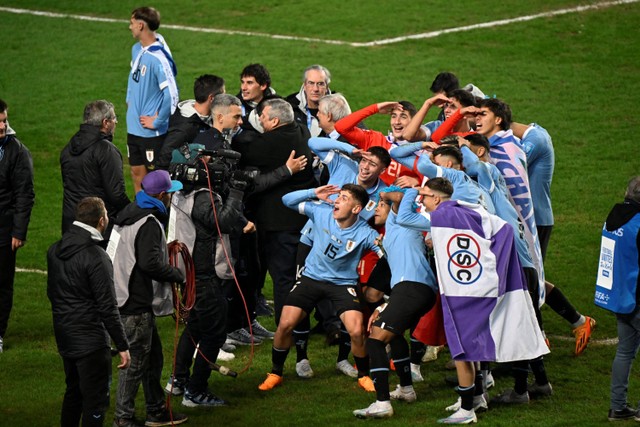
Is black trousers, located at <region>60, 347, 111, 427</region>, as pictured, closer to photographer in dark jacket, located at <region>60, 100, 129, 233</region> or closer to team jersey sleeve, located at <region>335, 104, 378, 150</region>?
photographer in dark jacket, located at <region>60, 100, 129, 233</region>

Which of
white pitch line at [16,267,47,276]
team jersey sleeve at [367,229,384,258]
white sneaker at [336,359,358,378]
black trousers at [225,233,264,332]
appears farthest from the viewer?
white pitch line at [16,267,47,276]

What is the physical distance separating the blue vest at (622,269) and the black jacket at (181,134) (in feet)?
13.6

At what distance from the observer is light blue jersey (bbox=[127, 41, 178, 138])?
1372 cm

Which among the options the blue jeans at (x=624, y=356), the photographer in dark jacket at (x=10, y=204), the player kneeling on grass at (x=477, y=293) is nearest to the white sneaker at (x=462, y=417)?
the player kneeling on grass at (x=477, y=293)

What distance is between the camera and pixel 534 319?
908 cm

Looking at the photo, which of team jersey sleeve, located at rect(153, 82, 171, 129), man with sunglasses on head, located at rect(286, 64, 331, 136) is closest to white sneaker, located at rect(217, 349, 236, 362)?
man with sunglasses on head, located at rect(286, 64, 331, 136)

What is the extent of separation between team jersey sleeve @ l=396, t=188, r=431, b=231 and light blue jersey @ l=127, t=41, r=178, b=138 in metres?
5.10

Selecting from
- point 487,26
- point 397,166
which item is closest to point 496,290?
point 397,166

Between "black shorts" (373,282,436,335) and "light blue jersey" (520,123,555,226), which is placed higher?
"light blue jersey" (520,123,555,226)

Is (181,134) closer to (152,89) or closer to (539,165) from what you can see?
(152,89)

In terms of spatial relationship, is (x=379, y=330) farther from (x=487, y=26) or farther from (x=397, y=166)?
(x=487, y=26)

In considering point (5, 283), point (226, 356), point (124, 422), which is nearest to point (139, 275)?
point (124, 422)

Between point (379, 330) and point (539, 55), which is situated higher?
point (539, 55)

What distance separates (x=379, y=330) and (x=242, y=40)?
47.2ft
